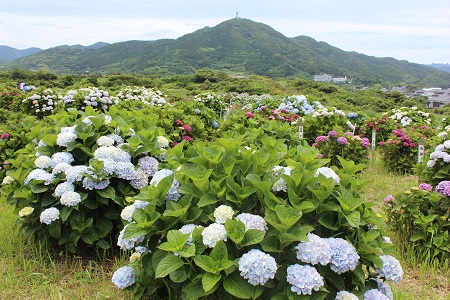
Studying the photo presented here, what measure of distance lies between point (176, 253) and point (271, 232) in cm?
42

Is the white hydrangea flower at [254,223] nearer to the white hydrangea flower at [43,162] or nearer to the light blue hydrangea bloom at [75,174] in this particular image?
the light blue hydrangea bloom at [75,174]

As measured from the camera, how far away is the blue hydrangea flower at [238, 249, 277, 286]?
4.82ft

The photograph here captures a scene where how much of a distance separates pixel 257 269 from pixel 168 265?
0.39 metres

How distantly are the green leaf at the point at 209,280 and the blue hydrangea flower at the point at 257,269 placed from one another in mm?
107

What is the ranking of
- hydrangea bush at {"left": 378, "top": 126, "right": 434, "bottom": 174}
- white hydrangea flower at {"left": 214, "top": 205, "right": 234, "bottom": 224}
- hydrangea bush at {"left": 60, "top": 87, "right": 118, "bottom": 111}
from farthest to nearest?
hydrangea bush at {"left": 60, "top": 87, "right": 118, "bottom": 111} → hydrangea bush at {"left": 378, "top": 126, "right": 434, "bottom": 174} → white hydrangea flower at {"left": 214, "top": 205, "right": 234, "bottom": 224}

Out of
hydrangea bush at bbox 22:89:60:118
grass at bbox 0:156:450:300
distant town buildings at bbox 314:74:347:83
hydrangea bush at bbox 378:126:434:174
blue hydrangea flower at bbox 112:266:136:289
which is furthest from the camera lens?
distant town buildings at bbox 314:74:347:83

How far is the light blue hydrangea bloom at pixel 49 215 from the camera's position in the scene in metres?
2.57

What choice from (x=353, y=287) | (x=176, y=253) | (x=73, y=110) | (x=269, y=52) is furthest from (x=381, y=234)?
(x=269, y=52)

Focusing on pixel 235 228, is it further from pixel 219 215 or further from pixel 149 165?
pixel 149 165

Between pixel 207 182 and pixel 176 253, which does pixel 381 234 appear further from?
pixel 176 253

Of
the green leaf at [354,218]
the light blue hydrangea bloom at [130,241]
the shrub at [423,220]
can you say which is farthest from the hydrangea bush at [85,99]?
the green leaf at [354,218]

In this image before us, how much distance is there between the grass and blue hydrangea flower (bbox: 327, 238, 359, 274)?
82 cm

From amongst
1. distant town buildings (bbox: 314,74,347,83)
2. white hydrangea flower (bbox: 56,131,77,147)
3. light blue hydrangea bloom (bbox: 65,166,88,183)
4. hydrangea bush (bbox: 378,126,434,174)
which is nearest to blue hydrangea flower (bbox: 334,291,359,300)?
light blue hydrangea bloom (bbox: 65,166,88,183)

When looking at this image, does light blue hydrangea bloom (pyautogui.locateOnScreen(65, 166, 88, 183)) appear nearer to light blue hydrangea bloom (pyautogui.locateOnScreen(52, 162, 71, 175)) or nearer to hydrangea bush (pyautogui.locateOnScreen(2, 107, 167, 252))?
hydrangea bush (pyautogui.locateOnScreen(2, 107, 167, 252))
